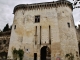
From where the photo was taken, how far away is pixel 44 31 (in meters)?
23.3

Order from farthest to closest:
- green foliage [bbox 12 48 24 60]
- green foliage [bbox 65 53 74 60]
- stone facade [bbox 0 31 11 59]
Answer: stone facade [bbox 0 31 11 59]
green foliage [bbox 12 48 24 60]
green foliage [bbox 65 53 74 60]

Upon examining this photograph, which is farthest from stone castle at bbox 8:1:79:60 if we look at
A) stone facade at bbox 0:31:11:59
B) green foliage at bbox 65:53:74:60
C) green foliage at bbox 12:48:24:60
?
stone facade at bbox 0:31:11:59

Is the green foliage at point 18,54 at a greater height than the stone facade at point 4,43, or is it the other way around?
the stone facade at point 4,43

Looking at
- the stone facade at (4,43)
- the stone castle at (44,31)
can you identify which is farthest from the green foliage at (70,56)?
the stone facade at (4,43)

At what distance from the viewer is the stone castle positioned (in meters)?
21.8

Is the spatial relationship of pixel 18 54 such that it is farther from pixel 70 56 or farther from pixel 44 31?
pixel 70 56

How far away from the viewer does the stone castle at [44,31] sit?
2183cm

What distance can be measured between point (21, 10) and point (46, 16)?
5594mm

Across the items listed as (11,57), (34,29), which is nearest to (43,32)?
(34,29)

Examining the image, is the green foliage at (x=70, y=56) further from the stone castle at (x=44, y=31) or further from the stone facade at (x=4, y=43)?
the stone facade at (x=4, y=43)

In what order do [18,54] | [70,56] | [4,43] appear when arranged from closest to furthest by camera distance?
[70,56] → [18,54] → [4,43]

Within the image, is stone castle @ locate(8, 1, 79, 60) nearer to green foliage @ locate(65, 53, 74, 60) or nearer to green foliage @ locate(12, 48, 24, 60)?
green foliage @ locate(65, 53, 74, 60)

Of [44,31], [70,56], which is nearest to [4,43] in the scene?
[44,31]

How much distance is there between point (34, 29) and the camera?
23.9 metres
